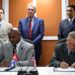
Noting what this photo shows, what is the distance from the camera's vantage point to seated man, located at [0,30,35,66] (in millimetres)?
3629

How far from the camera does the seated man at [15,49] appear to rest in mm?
3629

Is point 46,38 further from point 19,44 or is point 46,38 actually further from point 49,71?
point 49,71

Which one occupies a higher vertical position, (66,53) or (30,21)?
(30,21)

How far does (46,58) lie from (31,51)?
2.61 meters

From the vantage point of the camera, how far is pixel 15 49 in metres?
3.70

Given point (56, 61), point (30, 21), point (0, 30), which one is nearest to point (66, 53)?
point (56, 61)

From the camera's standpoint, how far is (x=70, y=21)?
5.19m

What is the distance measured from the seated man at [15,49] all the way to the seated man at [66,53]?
352 millimetres

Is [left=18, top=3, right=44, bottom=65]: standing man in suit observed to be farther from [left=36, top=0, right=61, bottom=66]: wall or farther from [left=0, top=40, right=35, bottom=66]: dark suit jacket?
[left=0, top=40, right=35, bottom=66]: dark suit jacket

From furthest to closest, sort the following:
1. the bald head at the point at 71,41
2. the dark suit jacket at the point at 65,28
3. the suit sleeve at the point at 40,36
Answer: the suit sleeve at the point at 40,36 < the dark suit jacket at the point at 65,28 < the bald head at the point at 71,41

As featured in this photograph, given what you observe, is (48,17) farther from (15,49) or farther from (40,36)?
(15,49)

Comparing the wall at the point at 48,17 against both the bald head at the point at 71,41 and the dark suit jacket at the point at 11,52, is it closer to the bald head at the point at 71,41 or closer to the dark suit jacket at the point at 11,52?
the dark suit jacket at the point at 11,52

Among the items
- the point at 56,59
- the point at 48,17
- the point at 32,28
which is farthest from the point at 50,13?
the point at 56,59

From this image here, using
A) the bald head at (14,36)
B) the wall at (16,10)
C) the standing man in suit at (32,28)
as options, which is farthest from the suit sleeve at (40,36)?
the bald head at (14,36)
